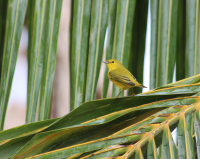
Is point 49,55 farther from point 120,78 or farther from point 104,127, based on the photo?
point 104,127

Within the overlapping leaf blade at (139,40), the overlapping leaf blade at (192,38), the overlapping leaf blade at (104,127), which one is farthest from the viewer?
the overlapping leaf blade at (139,40)

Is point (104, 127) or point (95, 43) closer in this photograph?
point (104, 127)

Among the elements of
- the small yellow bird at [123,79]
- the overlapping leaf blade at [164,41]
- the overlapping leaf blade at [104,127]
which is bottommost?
the overlapping leaf blade at [104,127]

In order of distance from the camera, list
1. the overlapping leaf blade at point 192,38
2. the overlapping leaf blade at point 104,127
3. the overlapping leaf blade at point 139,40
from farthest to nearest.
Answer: the overlapping leaf blade at point 139,40, the overlapping leaf blade at point 192,38, the overlapping leaf blade at point 104,127

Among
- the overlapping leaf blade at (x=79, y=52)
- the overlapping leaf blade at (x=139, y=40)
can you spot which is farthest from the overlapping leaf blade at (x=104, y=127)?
the overlapping leaf blade at (x=139, y=40)

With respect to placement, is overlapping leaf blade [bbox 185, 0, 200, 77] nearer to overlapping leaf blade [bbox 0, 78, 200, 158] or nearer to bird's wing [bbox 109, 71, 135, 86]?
bird's wing [bbox 109, 71, 135, 86]

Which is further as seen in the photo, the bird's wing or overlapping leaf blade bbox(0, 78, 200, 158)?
the bird's wing

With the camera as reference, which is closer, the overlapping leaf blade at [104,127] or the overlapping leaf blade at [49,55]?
the overlapping leaf blade at [104,127]

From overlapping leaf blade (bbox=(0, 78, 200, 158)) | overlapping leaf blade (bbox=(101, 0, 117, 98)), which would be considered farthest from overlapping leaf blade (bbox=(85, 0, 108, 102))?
overlapping leaf blade (bbox=(0, 78, 200, 158))

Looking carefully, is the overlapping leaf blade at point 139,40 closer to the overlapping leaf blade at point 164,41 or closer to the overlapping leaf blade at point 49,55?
the overlapping leaf blade at point 164,41

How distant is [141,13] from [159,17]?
118 mm

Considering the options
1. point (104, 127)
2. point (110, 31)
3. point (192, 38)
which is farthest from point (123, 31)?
point (104, 127)

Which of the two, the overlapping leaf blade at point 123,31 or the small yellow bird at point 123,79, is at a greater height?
the overlapping leaf blade at point 123,31

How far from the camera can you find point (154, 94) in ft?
1.63
